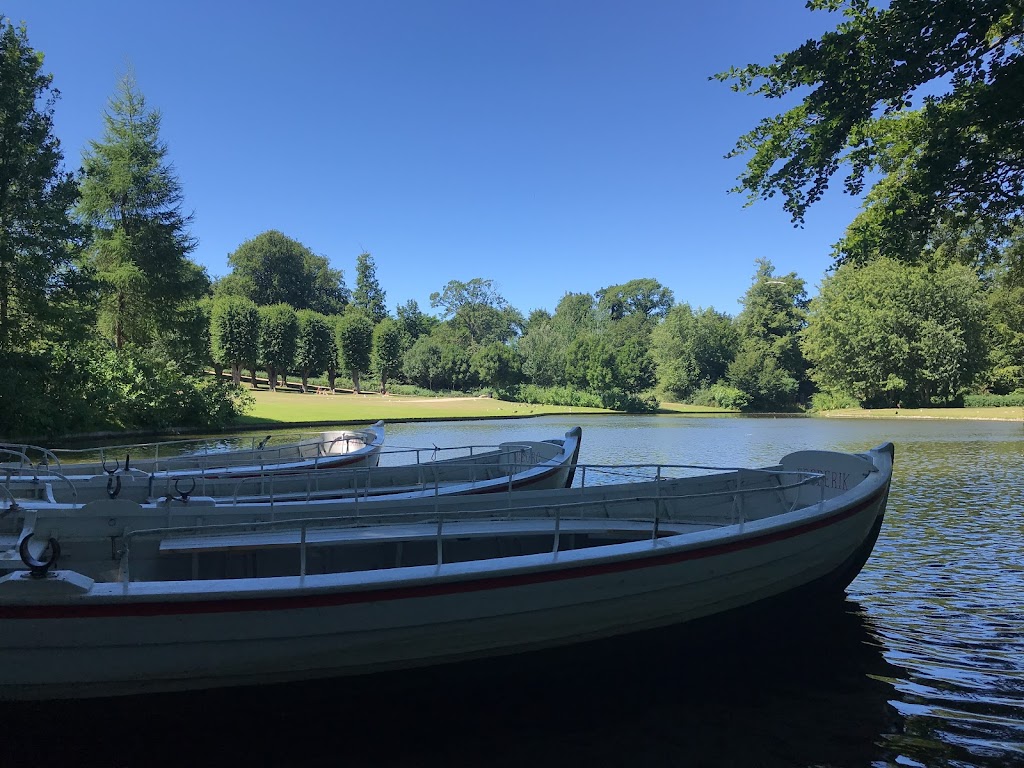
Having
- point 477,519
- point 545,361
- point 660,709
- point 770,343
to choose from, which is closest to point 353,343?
point 545,361

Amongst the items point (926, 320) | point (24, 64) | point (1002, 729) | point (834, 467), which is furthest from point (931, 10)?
point (926, 320)

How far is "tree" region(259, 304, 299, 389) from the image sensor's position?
7325cm

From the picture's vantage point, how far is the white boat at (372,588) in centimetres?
486

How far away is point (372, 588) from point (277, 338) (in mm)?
73511

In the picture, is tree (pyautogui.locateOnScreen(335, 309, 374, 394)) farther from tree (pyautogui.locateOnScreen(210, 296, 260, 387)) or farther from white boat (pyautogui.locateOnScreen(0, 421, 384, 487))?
white boat (pyautogui.locateOnScreen(0, 421, 384, 487))

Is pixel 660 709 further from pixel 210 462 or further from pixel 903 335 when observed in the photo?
pixel 903 335

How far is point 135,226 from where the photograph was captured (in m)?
43.7

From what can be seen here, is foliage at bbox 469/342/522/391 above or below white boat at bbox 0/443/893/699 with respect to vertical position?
above

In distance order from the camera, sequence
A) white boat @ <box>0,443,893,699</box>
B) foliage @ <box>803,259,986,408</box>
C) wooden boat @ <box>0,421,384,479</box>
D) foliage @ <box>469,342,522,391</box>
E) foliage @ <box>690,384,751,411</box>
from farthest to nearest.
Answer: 1. foliage @ <box>469,342,522,391</box>
2. foliage @ <box>690,384,751,411</box>
3. foliage @ <box>803,259,986,408</box>
4. wooden boat @ <box>0,421,384,479</box>
5. white boat @ <box>0,443,893,699</box>

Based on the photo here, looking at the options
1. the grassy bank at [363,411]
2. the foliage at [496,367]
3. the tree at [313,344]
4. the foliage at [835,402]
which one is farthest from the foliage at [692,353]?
the tree at [313,344]

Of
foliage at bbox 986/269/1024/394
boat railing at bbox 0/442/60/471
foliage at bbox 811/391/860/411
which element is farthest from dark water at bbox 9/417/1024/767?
foliage at bbox 811/391/860/411

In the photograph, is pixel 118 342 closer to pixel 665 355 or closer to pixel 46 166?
pixel 46 166

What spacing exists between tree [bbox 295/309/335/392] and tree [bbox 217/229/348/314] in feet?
133

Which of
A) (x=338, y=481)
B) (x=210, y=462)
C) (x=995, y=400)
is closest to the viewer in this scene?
(x=338, y=481)
